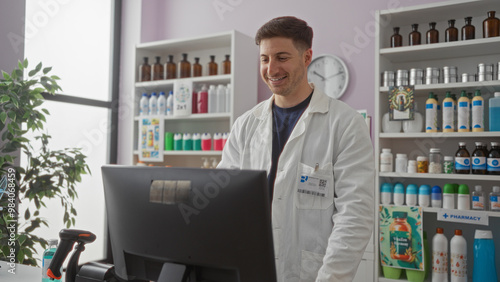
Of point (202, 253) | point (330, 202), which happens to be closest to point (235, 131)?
point (330, 202)

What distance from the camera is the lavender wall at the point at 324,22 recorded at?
3.25m

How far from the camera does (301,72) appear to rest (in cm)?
148

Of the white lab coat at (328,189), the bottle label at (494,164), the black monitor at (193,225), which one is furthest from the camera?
the bottle label at (494,164)

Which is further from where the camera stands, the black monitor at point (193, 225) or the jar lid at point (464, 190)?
the jar lid at point (464, 190)

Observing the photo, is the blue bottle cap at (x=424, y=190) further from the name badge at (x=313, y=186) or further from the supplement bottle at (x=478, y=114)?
the name badge at (x=313, y=186)

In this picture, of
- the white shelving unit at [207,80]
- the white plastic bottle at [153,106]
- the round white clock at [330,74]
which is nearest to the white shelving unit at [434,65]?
the round white clock at [330,74]

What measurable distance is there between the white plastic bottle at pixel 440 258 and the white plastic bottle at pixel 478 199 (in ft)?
0.82

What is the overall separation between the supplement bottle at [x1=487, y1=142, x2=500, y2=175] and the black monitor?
2226 millimetres

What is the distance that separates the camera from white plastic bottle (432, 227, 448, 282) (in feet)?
8.64

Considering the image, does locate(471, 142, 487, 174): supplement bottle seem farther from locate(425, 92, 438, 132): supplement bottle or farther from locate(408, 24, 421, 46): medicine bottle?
locate(408, 24, 421, 46): medicine bottle

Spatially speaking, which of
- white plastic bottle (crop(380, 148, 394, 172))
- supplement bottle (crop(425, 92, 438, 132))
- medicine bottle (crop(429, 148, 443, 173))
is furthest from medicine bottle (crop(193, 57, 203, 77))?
medicine bottle (crop(429, 148, 443, 173))

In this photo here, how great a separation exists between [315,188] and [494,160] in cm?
170

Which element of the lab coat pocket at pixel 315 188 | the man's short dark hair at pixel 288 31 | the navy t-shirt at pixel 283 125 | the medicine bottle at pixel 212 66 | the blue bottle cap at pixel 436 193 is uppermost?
the medicine bottle at pixel 212 66

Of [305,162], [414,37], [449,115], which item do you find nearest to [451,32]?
[414,37]
